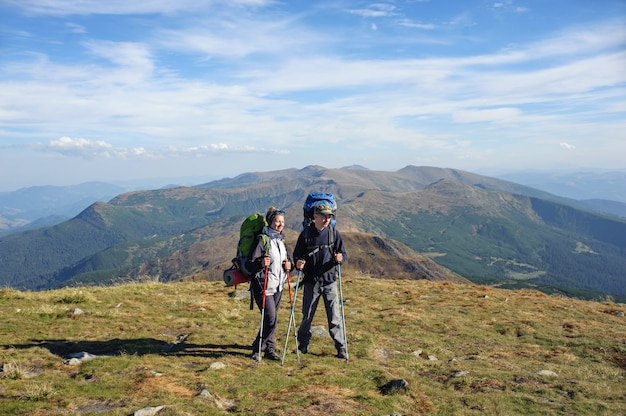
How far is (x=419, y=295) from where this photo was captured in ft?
83.4

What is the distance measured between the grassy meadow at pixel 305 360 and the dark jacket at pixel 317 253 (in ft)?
8.80

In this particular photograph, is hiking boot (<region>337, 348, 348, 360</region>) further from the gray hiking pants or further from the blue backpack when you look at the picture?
the blue backpack

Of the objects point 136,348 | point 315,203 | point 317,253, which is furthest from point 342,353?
point 136,348

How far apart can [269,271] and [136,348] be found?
201 inches

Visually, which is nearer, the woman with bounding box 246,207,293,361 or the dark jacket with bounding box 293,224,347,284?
the woman with bounding box 246,207,293,361

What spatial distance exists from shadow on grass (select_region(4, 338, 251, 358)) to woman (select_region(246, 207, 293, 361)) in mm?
1029

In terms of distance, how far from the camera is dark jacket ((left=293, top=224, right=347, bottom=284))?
12633 mm

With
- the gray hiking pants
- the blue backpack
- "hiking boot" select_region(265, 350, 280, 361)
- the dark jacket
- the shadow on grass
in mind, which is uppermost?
the blue backpack

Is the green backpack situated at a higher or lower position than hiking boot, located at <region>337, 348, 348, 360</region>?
higher

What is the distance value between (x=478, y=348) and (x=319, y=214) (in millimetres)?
8489

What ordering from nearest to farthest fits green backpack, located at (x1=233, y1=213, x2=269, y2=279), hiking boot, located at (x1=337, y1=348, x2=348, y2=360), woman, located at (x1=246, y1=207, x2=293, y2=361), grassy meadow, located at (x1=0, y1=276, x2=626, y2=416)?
grassy meadow, located at (x1=0, y1=276, x2=626, y2=416)
woman, located at (x1=246, y1=207, x2=293, y2=361)
green backpack, located at (x1=233, y1=213, x2=269, y2=279)
hiking boot, located at (x1=337, y1=348, x2=348, y2=360)

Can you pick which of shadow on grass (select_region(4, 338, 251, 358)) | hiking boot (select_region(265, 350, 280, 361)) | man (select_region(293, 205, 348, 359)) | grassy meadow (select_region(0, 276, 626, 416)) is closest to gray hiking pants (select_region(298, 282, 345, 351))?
man (select_region(293, 205, 348, 359))

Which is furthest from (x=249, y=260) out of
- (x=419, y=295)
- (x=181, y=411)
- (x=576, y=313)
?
(x=576, y=313)

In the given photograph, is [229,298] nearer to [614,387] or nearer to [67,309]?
[67,309]
